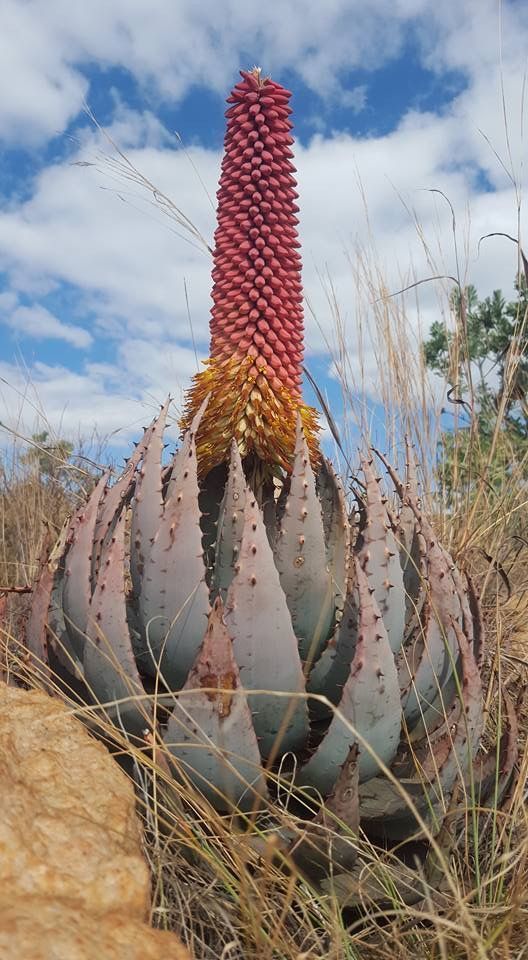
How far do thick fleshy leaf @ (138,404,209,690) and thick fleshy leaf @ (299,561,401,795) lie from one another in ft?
1.53

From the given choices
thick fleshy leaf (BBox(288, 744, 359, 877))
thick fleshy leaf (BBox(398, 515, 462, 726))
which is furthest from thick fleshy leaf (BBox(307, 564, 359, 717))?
thick fleshy leaf (BBox(288, 744, 359, 877))

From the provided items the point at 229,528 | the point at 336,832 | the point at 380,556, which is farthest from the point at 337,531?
the point at 336,832

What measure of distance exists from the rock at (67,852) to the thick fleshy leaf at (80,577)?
0.53m

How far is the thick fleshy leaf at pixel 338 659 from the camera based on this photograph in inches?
102

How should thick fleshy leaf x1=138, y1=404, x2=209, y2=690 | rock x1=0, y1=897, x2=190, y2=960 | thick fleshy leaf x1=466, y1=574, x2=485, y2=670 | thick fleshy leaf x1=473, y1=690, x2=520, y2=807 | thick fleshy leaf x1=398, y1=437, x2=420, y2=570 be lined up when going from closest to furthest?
1. rock x1=0, y1=897, x2=190, y2=960
2. thick fleshy leaf x1=138, y1=404, x2=209, y2=690
3. thick fleshy leaf x1=473, y1=690, x2=520, y2=807
4. thick fleshy leaf x1=466, y1=574, x2=485, y2=670
5. thick fleshy leaf x1=398, y1=437, x2=420, y2=570

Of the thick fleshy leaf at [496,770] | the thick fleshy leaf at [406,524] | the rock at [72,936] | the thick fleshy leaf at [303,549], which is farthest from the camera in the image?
the thick fleshy leaf at [406,524]

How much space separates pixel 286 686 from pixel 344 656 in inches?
9.5

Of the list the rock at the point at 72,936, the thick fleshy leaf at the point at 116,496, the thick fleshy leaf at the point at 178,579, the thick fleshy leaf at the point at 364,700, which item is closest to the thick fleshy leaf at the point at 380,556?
the thick fleshy leaf at the point at 364,700

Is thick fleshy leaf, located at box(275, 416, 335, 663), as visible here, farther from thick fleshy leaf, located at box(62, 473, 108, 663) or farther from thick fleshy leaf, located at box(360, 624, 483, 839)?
thick fleshy leaf, located at box(62, 473, 108, 663)

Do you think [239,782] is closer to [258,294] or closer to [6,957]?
[6,957]

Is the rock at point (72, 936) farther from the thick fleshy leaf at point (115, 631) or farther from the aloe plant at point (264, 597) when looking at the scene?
the thick fleshy leaf at point (115, 631)

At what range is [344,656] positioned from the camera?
2.67 m

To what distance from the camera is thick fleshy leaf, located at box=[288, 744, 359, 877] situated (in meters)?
2.33

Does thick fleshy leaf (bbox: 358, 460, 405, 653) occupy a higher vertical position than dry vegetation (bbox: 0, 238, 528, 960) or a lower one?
higher
